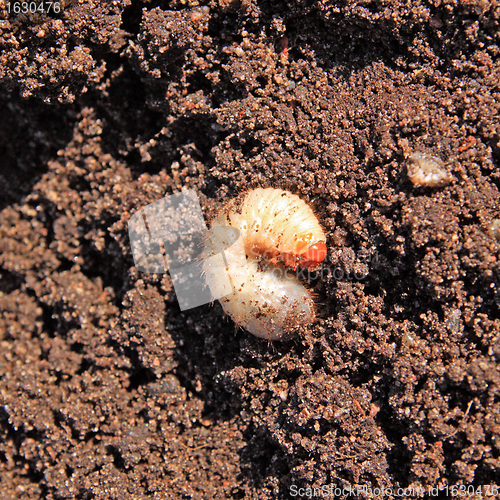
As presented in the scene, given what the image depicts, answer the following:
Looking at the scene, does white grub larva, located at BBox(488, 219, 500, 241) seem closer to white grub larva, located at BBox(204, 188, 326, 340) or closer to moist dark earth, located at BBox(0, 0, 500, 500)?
moist dark earth, located at BBox(0, 0, 500, 500)

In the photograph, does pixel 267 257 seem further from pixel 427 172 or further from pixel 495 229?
pixel 495 229

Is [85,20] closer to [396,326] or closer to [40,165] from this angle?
[40,165]

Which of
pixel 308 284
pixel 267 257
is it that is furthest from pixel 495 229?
pixel 267 257

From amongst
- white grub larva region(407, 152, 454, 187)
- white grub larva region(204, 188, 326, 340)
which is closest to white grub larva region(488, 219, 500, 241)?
white grub larva region(407, 152, 454, 187)

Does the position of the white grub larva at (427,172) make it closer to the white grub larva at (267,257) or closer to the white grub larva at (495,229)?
the white grub larva at (495,229)

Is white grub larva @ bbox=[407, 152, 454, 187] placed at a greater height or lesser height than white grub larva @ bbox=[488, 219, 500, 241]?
greater

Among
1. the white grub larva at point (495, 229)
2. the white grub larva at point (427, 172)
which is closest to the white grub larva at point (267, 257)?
the white grub larva at point (427, 172)
